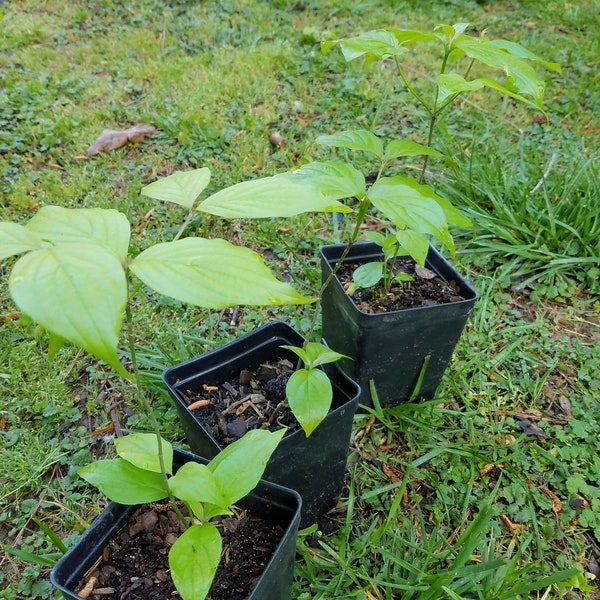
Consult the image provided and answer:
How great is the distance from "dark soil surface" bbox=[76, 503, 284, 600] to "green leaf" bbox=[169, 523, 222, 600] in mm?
224

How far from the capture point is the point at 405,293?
4.98 ft

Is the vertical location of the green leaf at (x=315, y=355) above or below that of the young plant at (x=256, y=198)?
below

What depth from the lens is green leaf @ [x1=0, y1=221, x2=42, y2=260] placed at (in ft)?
1.61

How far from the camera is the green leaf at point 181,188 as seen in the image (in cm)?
77

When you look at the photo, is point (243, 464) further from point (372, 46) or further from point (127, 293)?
point (372, 46)

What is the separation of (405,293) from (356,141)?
0.60 metres

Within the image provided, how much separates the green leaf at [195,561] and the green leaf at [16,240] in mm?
487

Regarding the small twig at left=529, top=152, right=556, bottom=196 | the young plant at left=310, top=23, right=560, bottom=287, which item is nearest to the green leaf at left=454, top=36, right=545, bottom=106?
the young plant at left=310, top=23, right=560, bottom=287

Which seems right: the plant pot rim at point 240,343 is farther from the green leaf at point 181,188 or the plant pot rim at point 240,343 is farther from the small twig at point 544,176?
the small twig at point 544,176

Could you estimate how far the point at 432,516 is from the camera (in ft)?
4.51

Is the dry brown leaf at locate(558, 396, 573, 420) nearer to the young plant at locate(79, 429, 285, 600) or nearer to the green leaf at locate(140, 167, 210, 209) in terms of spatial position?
the young plant at locate(79, 429, 285, 600)

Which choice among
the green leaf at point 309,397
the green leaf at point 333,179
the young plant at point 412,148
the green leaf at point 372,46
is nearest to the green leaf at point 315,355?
the green leaf at point 309,397

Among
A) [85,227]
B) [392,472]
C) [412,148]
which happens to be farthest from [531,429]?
[85,227]

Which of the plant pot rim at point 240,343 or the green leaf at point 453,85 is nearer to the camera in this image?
the green leaf at point 453,85
